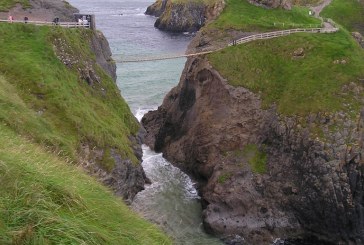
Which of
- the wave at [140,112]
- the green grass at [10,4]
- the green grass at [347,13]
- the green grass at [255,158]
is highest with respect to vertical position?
the green grass at [347,13]

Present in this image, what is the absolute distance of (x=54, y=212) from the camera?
10836mm

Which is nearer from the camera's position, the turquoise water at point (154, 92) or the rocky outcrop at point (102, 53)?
the turquoise water at point (154, 92)

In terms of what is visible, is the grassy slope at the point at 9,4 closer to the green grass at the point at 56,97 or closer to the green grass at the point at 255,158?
the green grass at the point at 56,97

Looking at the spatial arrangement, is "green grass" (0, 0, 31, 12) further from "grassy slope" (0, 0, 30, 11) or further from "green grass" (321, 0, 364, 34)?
"green grass" (321, 0, 364, 34)

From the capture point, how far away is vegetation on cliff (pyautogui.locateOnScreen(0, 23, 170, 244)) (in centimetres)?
1048

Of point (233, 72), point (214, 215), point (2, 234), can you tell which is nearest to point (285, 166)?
point (214, 215)

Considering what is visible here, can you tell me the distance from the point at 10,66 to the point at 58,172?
72.3 ft

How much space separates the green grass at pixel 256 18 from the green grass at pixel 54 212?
1636 inches

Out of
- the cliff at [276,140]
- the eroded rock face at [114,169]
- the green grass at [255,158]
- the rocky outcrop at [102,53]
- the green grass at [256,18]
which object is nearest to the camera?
the eroded rock face at [114,169]

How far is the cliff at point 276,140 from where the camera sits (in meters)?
36.7

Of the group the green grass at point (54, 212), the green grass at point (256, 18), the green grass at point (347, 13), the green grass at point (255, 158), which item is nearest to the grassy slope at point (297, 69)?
the green grass at point (255, 158)

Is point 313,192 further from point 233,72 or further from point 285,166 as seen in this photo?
point 233,72

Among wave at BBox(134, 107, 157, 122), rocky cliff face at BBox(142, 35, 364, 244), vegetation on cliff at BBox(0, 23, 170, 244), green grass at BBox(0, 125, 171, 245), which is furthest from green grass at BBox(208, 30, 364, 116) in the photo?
green grass at BBox(0, 125, 171, 245)

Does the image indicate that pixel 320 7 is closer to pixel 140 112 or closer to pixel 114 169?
pixel 140 112
